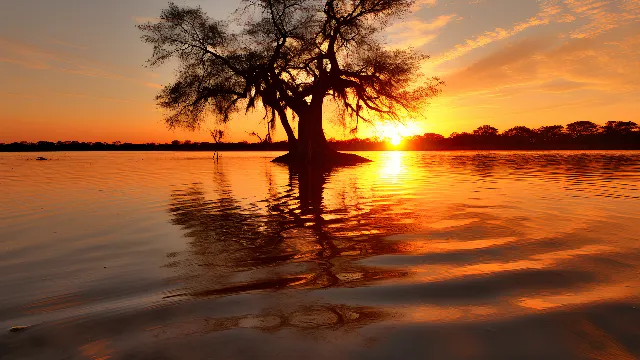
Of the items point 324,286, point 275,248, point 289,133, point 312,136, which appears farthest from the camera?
point 289,133

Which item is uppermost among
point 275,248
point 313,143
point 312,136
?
point 312,136

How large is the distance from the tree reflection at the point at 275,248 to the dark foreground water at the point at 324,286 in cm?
3

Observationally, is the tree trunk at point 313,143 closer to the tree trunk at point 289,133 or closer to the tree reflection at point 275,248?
the tree trunk at point 289,133

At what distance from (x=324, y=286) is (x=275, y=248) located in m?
1.75

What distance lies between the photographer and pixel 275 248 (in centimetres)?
538

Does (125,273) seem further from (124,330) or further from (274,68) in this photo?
(274,68)

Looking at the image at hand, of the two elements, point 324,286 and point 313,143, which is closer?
point 324,286

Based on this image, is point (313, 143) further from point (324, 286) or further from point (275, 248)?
point (324, 286)

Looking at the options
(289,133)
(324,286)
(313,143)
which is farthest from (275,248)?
(289,133)

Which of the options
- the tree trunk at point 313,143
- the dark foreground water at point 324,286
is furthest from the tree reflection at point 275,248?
the tree trunk at point 313,143

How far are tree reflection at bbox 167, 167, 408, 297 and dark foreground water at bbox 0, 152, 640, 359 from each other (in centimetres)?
3

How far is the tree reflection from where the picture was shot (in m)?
3.97

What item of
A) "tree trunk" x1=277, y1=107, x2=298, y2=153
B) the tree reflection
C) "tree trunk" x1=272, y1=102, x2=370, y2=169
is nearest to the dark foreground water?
the tree reflection

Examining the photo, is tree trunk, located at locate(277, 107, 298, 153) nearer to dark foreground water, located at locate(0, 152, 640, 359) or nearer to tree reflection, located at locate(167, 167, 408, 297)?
tree reflection, located at locate(167, 167, 408, 297)
